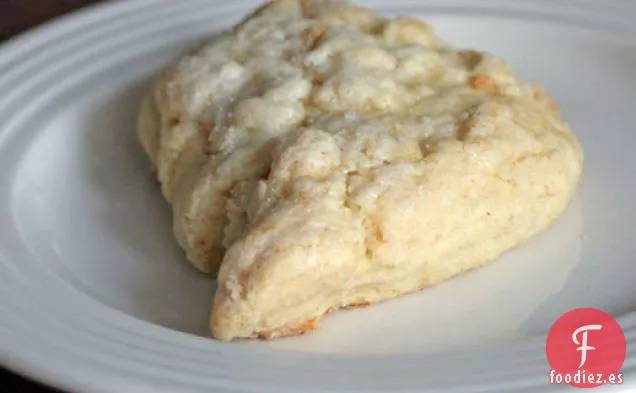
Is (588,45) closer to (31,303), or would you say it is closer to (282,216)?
(282,216)

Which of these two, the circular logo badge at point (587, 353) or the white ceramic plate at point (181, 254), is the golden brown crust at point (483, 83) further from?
the circular logo badge at point (587, 353)

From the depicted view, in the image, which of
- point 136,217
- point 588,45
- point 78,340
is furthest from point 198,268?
point 588,45

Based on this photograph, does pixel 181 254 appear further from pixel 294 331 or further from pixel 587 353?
pixel 587 353

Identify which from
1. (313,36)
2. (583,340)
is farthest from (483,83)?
(583,340)

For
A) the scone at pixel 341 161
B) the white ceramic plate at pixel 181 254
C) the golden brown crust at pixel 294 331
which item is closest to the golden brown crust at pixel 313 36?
the scone at pixel 341 161

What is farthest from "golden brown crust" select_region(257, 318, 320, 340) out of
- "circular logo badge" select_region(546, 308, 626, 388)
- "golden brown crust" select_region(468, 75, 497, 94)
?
"golden brown crust" select_region(468, 75, 497, 94)
